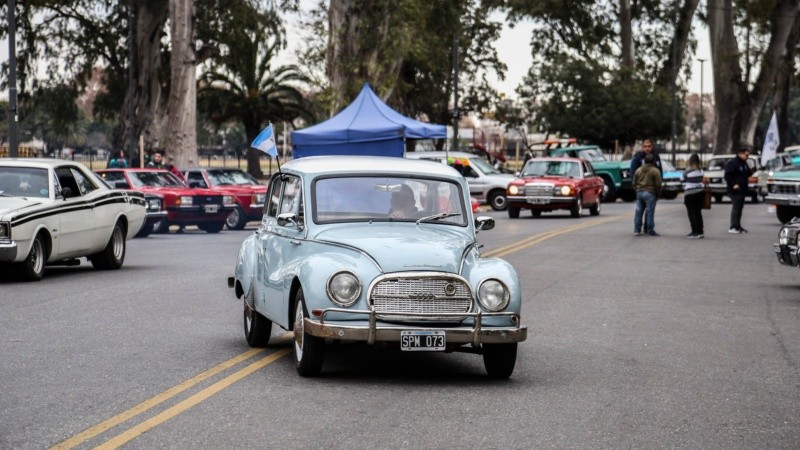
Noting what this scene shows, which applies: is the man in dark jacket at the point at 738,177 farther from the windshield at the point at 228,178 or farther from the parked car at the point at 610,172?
the parked car at the point at 610,172

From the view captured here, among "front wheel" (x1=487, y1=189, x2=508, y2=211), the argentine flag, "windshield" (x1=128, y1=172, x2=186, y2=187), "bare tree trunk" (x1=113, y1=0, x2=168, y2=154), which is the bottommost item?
"front wheel" (x1=487, y1=189, x2=508, y2=211)

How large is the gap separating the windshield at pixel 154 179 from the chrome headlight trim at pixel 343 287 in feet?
72.6

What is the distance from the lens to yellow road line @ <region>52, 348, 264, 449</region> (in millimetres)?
7484

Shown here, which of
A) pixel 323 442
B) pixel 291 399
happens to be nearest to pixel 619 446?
pixel 323 442

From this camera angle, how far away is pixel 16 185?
18.4 m

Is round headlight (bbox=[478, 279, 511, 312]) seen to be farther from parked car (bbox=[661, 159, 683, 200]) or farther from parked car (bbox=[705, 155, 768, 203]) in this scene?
parked car (bbox=[661, 159, 683, 200])

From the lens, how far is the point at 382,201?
10.8 metres

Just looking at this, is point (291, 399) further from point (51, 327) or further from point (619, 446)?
point (51, 327)

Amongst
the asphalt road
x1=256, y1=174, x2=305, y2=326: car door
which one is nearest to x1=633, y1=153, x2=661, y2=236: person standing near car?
the asphalt road

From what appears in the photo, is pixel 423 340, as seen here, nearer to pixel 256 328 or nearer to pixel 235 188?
pixel 256 328

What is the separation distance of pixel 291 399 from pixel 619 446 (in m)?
2.26

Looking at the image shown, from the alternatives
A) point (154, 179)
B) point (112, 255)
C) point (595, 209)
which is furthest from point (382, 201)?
point (595, 209)

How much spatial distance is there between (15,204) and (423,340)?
9704 mm

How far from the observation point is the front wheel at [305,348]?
9.56m
